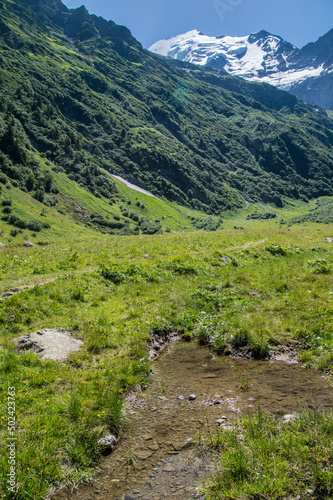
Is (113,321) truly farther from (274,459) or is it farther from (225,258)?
(225,258)

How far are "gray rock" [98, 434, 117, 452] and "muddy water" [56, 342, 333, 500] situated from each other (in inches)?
6.1

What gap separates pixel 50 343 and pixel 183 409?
5.62 meters

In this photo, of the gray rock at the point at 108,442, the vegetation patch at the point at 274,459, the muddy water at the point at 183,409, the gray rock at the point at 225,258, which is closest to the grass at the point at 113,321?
the gray rock at the point at 108,442

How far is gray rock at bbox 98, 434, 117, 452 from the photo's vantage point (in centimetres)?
662

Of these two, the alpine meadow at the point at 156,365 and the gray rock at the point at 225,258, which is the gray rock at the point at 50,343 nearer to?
the alpine meadow at the point at 156,365

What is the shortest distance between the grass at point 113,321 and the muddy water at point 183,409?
0.55 metres

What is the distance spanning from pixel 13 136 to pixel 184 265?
11474 centimetres

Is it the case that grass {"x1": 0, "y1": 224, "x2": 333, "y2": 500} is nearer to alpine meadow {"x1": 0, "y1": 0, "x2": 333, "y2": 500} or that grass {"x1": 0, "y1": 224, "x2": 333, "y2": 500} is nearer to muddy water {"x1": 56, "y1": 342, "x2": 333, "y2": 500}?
alpine meadow {"x1": 0, "y1": 0, "x2": 333, "y2": 500}

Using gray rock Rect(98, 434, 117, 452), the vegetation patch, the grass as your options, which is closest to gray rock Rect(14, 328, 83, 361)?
the grass

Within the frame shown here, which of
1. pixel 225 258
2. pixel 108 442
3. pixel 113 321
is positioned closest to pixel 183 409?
pixel 108 442

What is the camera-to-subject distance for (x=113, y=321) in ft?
42.6

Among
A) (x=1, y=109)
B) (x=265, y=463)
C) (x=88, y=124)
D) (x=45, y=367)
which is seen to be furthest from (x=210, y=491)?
(x=88, y=124)

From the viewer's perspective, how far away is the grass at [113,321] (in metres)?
6.57

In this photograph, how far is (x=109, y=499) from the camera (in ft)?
18.0
